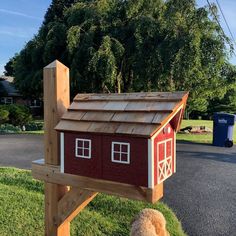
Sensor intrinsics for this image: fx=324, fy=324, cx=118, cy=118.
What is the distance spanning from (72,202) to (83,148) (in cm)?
54

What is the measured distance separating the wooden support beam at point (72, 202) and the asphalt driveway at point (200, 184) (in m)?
2.96

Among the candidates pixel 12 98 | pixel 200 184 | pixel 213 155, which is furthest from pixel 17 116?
pixel 12 98

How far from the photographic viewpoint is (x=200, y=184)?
25.1ft

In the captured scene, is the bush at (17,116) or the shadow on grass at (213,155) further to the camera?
the bush at (17,116)

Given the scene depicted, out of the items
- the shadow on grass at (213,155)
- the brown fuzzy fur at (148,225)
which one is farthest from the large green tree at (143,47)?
the brown fuzzy fur at (148,225)

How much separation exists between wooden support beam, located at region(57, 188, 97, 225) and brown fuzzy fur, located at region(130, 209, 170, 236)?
54.0 inches

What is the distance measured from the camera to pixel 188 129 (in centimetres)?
1923

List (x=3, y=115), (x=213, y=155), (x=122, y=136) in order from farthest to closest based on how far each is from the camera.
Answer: (x=3, y=115) < (x=213, y=155) < (x=122, y=136)

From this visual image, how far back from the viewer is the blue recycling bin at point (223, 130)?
13.6 m

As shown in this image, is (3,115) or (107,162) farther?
(3,115)

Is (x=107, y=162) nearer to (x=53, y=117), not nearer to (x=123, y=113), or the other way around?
(x=123, y=113)

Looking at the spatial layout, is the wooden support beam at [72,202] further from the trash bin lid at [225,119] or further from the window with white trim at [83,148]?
the trash bin lid at [225,119]

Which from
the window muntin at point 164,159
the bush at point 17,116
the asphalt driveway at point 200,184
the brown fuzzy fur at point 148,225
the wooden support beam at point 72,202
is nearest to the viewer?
the window muntin at point 164,159

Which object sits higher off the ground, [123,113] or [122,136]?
[123,113]
